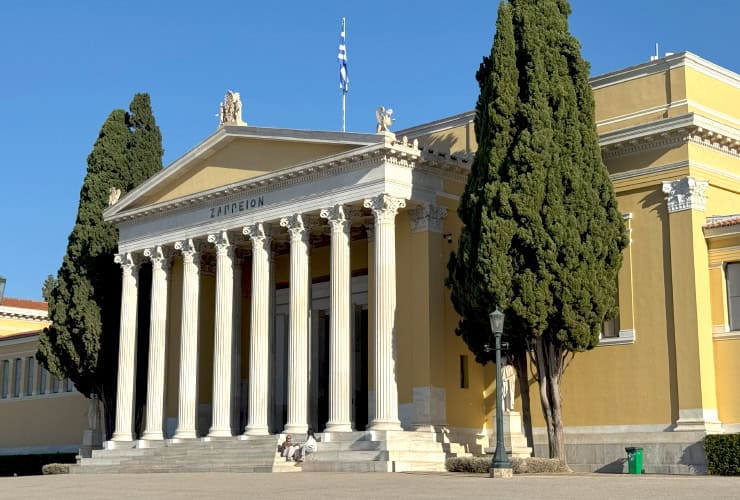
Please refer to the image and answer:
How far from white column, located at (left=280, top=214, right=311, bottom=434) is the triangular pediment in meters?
2.37

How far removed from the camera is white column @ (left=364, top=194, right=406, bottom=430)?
32.3 metres

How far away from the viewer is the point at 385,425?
31.9m

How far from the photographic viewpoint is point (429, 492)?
2117cm

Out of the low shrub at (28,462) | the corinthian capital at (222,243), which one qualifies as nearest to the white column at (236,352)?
the corinthian capital at (222,243)

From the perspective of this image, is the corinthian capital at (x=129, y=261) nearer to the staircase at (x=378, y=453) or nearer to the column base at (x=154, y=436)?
the column base at (x=154, y=436)

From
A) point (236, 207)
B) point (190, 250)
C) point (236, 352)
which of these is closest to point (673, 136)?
point (236, 207)

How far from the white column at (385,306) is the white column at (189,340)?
893cm

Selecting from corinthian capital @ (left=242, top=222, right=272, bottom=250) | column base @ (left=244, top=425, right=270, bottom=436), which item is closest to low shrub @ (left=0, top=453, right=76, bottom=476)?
column base @ (left=244, top=425, right=270, bottom=436)

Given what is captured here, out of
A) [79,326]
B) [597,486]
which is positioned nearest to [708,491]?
[597,486]

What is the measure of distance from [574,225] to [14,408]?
1429 inches

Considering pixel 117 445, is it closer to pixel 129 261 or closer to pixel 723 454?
pixel 129 261

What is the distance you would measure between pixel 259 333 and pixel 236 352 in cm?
313

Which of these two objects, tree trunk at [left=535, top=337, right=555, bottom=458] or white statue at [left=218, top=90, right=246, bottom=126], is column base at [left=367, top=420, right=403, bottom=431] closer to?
tree trunk at [left=535, top=337, right=555, bottom=458]

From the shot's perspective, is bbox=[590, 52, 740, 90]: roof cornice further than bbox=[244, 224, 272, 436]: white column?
No
